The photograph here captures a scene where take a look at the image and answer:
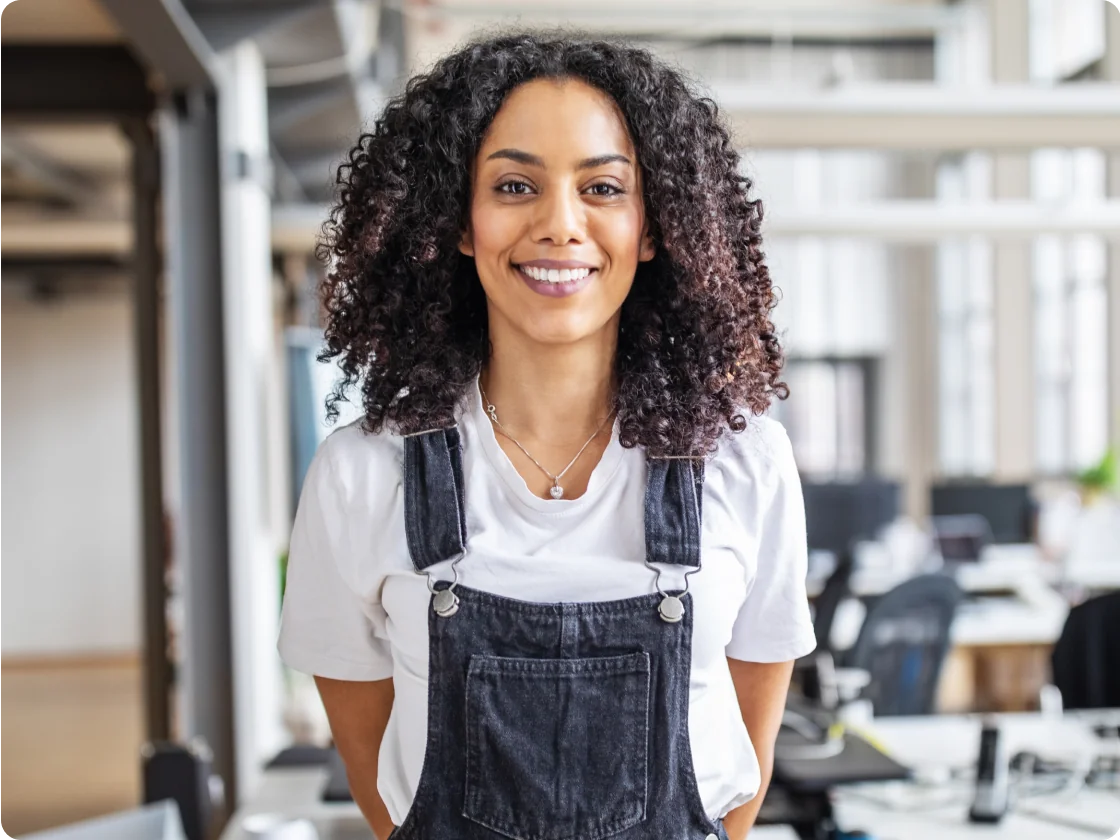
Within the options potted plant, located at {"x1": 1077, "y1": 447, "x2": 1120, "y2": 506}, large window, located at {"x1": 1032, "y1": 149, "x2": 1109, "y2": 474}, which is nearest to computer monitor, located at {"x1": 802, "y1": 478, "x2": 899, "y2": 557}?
potted plant, located at {"x1": 1077, "y1": 447, "x2": 1120, "y2": 506}

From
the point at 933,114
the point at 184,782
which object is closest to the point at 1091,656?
the point at 933,114

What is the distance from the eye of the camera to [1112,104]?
3.32m

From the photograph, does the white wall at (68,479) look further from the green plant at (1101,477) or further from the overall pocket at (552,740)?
the overall pocket at (552,740)

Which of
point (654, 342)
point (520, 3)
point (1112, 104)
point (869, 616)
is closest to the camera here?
point (654, 342)

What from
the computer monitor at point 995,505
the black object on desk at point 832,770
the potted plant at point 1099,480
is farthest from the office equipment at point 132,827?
the potted plant at point 1099,480

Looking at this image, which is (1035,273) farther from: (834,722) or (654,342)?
(654,342)

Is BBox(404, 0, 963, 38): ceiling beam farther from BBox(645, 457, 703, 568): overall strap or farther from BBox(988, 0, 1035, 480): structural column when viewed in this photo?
BBox(645, 457, 703, 568): overall strap

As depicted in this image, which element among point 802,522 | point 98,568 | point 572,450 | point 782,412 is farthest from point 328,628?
Result: point 782,412

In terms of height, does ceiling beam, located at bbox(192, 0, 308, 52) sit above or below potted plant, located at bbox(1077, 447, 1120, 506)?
above

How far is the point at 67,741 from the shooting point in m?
6.84

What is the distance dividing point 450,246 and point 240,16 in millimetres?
2721

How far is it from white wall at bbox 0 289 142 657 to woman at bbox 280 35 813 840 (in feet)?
28.4

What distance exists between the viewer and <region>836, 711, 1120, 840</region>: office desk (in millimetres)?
2418

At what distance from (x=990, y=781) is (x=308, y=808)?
1.47 meters
